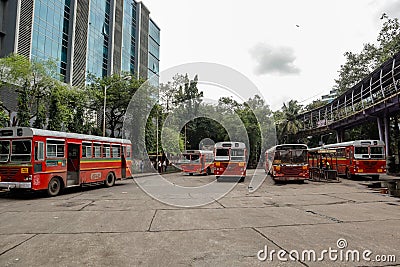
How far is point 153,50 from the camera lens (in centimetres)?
6619

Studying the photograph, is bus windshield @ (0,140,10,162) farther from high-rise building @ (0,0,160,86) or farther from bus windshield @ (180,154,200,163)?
bus windshield @ (180,154,200,163)

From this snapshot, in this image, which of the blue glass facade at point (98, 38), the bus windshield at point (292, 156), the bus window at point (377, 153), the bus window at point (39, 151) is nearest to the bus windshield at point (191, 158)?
the bus windshield at point (292, 156)

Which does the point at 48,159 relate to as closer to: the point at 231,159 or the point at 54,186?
the point at 54,186

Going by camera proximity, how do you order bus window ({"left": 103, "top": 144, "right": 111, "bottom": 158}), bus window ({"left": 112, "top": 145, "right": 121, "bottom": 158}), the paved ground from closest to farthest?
1. the paved ground
2. bus window ({"left": 103, "top": 144, "right": 111, "bottom": 158})
3. bus window ({"left": 112, "top": 145, "right": 121, "bottom": 158})

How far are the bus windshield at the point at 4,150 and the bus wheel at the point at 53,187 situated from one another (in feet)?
6.45

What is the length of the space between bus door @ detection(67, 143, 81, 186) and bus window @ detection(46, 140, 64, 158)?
645 mm

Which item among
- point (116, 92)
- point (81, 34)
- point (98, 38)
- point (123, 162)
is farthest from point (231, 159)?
point (98, 38)

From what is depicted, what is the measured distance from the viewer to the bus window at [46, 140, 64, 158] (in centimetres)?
1311

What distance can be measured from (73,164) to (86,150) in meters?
0.95

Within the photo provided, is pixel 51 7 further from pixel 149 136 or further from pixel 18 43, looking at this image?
pixel 149 136

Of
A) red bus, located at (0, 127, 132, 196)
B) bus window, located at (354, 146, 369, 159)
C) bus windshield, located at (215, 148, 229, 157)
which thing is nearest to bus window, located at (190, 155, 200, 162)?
bus windshield, located at (215, 148, 229, 157)

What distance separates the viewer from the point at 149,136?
1403 inches

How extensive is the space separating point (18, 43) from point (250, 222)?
3068 cm
